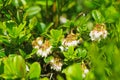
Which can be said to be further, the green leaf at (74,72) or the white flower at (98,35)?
the white flower at (98,35)

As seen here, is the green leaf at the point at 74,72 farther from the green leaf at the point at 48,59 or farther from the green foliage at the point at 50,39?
the green leaf at the point at 48,59

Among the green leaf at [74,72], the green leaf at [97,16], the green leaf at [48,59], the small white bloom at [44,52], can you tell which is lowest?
the green leaf at [48,59]

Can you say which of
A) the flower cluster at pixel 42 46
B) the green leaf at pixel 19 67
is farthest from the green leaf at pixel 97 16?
the green leaf at pixel 19 67

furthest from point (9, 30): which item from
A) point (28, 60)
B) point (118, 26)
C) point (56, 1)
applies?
point (56, 1)

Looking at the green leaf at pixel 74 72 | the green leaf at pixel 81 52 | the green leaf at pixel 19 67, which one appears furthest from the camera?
the green leaf at pixel 81 52

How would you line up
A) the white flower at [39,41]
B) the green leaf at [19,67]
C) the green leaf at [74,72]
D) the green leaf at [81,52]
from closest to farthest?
the green leaf at [74,72] < the green leaf at [19,67] < the green leaf at [81,52] < the white flower at [39,41]

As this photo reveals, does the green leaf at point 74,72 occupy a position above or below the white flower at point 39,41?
above

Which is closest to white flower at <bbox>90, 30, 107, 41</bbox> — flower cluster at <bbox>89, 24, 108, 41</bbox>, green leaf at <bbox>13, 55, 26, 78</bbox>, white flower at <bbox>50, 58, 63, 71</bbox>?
flower cluster at <bbox>89, 24, 108, 41</bbox>
